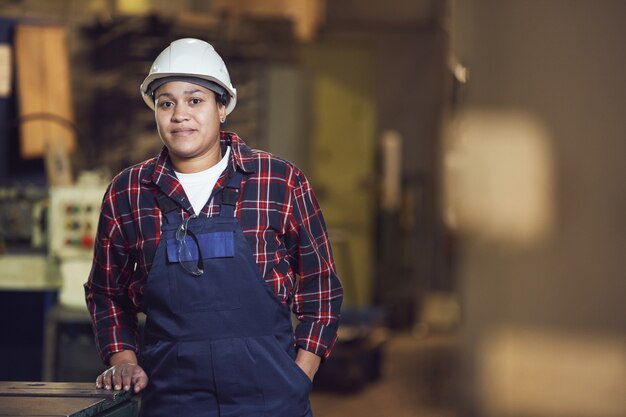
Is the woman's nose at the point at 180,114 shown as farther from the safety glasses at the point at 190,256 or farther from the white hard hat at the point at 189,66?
the safety glasses at the point at 190,256

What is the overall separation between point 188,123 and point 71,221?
7.18 ft

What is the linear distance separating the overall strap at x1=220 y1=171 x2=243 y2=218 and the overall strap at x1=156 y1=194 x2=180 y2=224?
0.09 metres

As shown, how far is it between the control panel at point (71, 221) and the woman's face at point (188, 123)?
2.09m

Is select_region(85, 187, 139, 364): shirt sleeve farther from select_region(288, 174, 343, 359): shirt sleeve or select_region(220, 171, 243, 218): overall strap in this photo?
select_region(288, 174, 343, 359): shirt sleeve

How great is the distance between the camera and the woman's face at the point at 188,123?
7.58ft

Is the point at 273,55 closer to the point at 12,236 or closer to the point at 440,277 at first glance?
the point at 12,236

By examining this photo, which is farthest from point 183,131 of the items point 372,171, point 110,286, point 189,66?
point 372,171

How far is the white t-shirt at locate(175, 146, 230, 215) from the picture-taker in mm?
2303

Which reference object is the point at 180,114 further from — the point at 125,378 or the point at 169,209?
the point at 125,378

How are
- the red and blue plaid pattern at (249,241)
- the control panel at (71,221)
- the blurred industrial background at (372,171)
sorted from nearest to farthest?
the red and blue plaid pattern at (249,241)
the blurred industrial background at (372,171)
the control panel at (71,221)

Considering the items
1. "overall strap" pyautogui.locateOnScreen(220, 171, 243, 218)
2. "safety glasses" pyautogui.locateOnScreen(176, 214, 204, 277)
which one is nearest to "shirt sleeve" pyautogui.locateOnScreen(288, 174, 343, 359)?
"overall strap" pyautogui.locateOnScreen(220, 171, 243, 218)

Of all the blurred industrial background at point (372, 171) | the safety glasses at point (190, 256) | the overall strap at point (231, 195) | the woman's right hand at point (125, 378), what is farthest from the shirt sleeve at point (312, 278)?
the blurred industrial background at point (372, 171)

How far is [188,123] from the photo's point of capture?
7.57 ft

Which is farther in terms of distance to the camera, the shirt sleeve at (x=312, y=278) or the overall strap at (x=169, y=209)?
the shirt sleeve at (x=312, y=278)
